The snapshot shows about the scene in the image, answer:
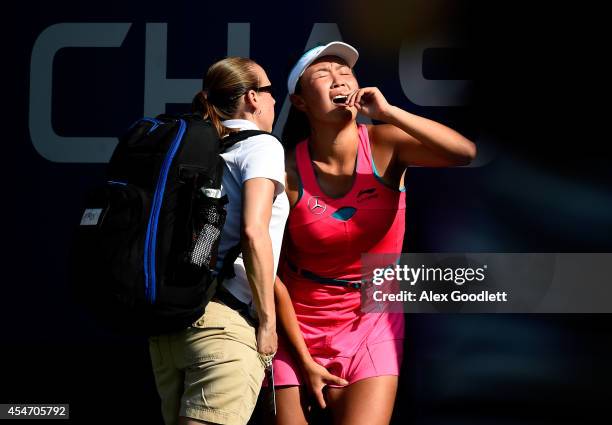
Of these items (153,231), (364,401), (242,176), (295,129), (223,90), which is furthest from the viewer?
(295,129)

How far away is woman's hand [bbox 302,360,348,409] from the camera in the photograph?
2910 mm

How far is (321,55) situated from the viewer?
303cm

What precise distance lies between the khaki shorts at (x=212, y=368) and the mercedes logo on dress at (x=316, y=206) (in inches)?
26.4

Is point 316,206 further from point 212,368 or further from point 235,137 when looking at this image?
point 212,368

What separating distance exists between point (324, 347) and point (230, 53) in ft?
4.31

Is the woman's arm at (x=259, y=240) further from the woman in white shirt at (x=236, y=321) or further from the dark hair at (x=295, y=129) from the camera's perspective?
the dark hair at (x=295, y=129)

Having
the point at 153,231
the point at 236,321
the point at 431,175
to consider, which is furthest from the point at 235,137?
the point at 431,175

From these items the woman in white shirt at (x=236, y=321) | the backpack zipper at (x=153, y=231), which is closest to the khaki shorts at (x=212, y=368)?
the woman in white shirt at (x=236, y=321)

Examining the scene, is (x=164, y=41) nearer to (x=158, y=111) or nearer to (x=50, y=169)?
(x=158, y=111)

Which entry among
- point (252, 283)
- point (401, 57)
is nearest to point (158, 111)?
point (401, 57)

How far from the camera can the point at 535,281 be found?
11.4 feet

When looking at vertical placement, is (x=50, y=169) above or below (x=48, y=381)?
above

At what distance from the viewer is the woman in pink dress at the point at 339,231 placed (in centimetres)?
291

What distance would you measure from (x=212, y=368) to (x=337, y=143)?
1.07m
